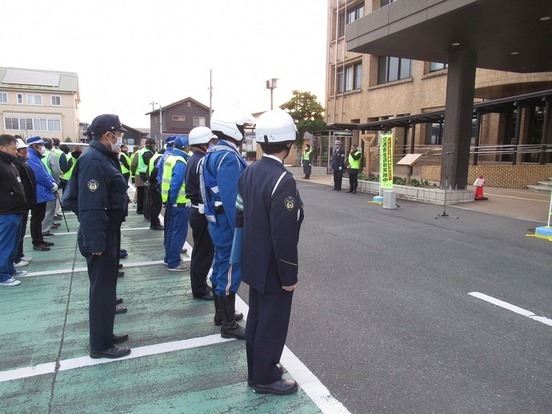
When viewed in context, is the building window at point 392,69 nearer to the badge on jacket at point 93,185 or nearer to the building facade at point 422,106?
the building facade at point 422,106

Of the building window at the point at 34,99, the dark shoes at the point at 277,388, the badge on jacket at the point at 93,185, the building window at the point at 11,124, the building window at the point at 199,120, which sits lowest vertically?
the dark shoes at the point at 277,388

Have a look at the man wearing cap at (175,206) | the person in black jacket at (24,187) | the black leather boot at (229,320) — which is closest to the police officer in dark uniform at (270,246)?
the black leather boot at (229,320)

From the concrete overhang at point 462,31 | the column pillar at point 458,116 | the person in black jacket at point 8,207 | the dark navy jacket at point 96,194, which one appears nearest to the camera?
the dark navy jacket at point 96,194

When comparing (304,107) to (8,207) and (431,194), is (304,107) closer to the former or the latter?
(431,194)

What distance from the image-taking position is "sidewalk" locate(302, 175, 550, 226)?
10.2 meters

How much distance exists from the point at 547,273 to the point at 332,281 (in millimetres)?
3162

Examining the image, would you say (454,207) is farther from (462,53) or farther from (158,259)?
(158,259)

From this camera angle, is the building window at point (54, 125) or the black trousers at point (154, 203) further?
the building window at point (54, 125)

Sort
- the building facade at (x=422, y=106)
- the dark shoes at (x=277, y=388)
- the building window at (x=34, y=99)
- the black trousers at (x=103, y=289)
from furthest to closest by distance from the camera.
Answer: the building window at (x=34, y=99) → the building facade at (x=422, y=106) → the black trousers at (x=103, y=289) → the dark shoes at (x=277, y=388)

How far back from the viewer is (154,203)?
27.9 ft

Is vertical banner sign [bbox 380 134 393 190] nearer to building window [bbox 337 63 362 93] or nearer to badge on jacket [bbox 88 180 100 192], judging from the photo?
badge on jacket [bbox 88 180 100 192]

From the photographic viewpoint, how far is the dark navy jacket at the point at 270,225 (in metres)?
2.53

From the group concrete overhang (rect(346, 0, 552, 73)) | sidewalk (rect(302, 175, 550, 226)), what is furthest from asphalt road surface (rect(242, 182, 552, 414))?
concrete overhang (rect(346, 0, 552, 73))

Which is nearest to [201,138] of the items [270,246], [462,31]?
[270,246]
